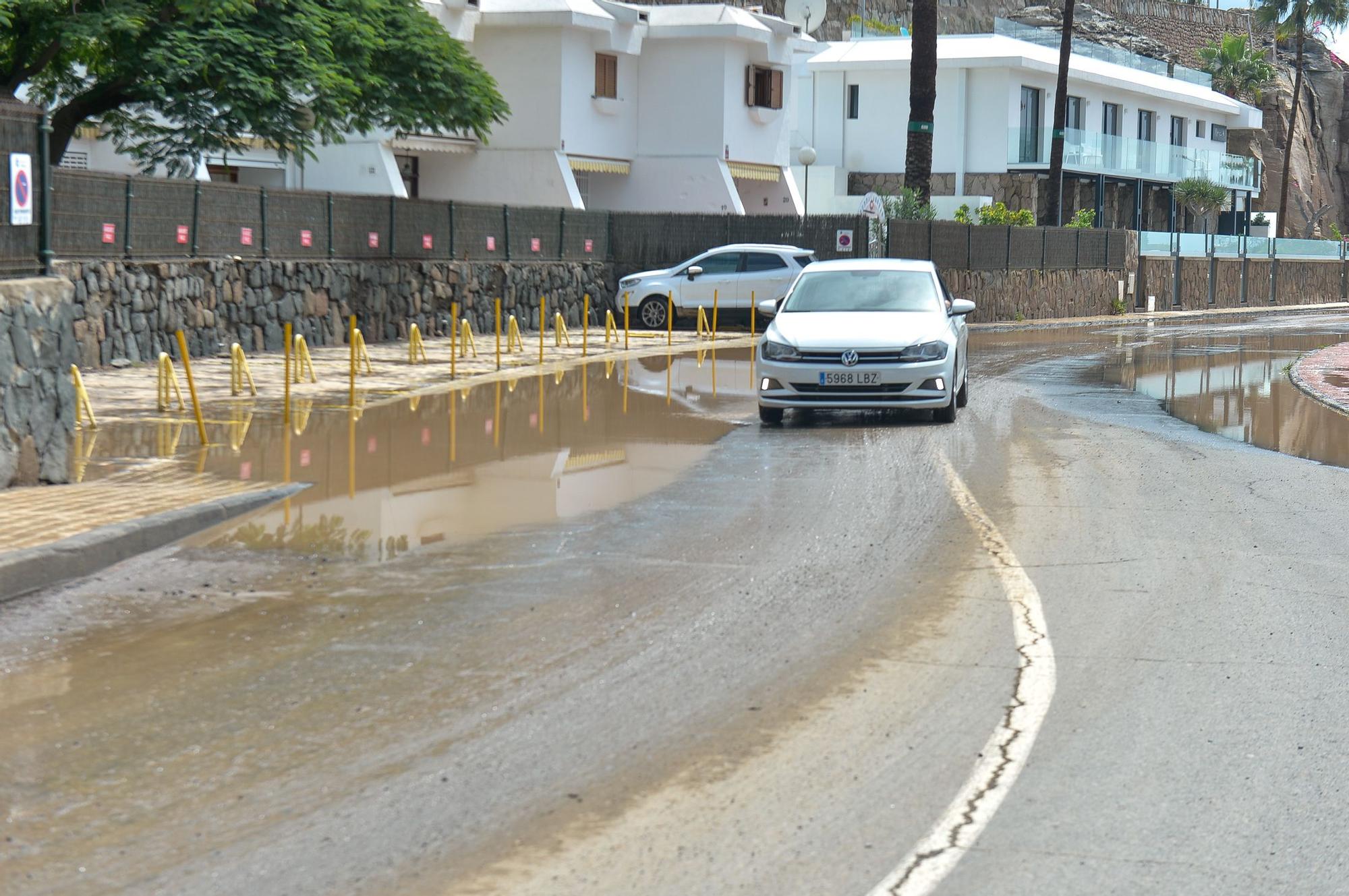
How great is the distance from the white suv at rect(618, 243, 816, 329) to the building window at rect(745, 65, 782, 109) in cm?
1524

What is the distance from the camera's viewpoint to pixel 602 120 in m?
46.8

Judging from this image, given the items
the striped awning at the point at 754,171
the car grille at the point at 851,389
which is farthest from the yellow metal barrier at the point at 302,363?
the striped awning at the point at 754,171

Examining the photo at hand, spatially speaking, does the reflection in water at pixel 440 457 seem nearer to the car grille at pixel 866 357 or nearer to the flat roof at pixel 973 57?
the car grille at pixel 866 357

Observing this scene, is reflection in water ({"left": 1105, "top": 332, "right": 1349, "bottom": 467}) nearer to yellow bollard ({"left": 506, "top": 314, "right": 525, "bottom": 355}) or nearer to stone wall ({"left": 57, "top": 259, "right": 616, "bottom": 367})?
yellow bollard ({"left": 506, "top": 314, "right": 525, "bottom": 355})

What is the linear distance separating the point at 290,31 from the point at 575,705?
2191 cm

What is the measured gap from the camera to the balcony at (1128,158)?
58.9 metres

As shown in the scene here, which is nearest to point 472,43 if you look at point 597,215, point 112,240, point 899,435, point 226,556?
point 597,215

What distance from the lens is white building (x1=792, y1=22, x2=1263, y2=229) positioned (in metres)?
57.5

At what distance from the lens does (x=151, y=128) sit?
28.7 metres

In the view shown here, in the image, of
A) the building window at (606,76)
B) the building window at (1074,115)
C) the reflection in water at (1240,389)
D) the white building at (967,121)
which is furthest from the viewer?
the building window at (1074,115)

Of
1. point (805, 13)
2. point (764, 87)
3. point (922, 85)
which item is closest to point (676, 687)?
point (922, 85)

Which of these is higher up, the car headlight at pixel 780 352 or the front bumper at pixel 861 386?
the car headlight at pixel 780 352

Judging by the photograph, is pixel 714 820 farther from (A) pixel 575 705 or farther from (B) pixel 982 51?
(B) pixel 982 51

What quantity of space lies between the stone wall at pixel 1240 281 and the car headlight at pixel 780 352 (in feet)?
134
